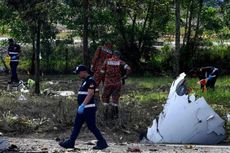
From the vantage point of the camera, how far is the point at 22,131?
13.7m

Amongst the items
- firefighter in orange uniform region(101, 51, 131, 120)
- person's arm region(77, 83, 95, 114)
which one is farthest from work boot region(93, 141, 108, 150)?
firefighter in orange uniform region(101, 51, 131, 120)

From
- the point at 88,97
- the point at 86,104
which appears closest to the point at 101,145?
the point at 86,104

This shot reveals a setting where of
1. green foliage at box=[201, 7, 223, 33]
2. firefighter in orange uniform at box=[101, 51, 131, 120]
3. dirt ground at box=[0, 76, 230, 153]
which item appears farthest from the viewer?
green foliage at box=[201, 7, 223, 33]

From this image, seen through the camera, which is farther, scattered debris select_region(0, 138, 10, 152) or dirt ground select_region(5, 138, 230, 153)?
dirt ground select_region(5, 138, 230, 153)

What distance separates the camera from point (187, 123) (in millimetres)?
12750

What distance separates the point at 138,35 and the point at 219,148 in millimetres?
15508

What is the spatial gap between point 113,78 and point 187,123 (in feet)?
6.81

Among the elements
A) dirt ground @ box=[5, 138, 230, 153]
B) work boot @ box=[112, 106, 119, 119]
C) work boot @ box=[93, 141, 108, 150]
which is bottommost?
dirt ground @ box=[5, 138, 230, 153]

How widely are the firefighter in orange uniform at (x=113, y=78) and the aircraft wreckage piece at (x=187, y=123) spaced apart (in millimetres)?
1418

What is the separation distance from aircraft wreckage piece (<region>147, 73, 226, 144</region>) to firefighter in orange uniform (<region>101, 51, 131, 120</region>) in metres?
1.42

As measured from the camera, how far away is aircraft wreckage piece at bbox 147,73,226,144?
12742 mm

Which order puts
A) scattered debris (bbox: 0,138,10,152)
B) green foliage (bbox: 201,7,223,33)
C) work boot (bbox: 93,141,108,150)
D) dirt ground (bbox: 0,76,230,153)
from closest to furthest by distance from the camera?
scattered debris (bbox: 0,138,10,152)
work boot (bbox: 93,141,108,150)
dirt ground (bbox: 0,76,230,153)
green foliage (bbox: 201,7,223,33)

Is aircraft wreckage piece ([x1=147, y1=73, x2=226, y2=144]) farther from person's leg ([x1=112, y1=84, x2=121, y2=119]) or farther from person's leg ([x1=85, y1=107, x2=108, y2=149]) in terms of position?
person's leg ([x1=85, y1=107, x2=108, y2=149])

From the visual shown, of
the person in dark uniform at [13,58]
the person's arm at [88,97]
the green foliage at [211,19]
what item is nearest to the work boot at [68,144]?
the person's arm at [88,97]
